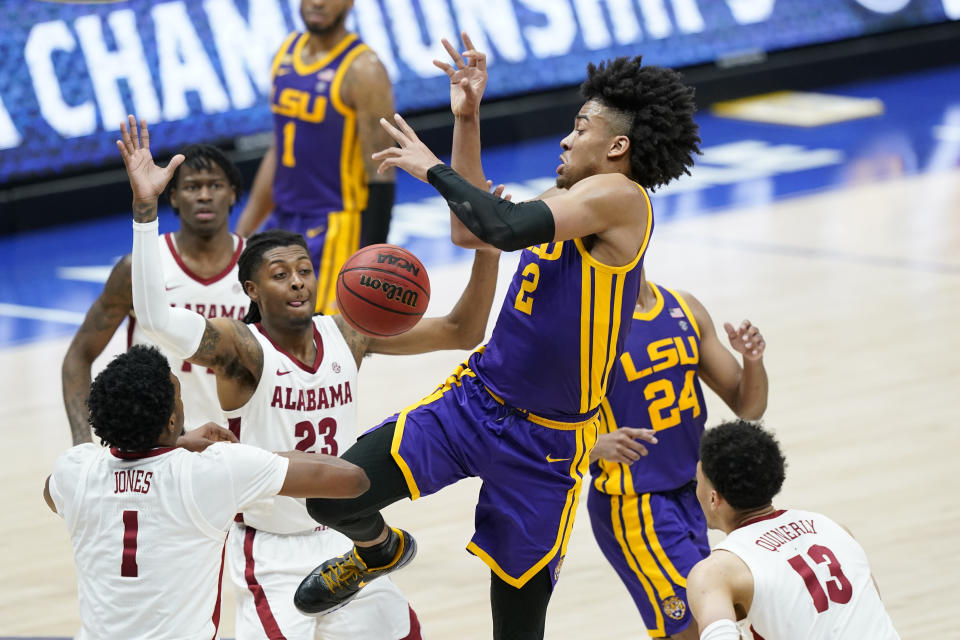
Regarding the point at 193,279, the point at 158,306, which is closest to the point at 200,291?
the point at 193,279

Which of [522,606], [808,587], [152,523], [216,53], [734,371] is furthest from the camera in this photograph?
[216,53]

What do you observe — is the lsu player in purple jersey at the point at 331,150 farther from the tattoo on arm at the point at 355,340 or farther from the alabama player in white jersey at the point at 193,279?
the tattoo on arm at the point at 355,340

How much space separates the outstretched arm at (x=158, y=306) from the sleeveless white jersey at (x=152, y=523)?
585mm

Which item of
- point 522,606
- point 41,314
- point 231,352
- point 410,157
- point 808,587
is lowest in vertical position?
point 41,314

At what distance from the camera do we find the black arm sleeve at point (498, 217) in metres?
4.11

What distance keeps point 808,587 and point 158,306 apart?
1958 millimetres

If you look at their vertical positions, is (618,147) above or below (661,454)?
above

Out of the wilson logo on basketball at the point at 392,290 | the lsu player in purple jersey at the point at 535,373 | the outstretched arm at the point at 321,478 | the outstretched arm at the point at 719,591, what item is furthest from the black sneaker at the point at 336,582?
the outstretched arm at the point at 719,591

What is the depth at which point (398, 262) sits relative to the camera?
4859mm

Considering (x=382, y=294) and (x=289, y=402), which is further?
(x=289, y=402)

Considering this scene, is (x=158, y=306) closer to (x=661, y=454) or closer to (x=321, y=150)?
(x=661, y=454)

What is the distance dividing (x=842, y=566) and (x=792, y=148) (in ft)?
34.4

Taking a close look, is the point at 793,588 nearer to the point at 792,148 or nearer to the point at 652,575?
the point at 652,575

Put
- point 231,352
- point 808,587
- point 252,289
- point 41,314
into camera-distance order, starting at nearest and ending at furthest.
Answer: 1. point 808,587
2. point 231,352
3. point 252,289
4. point 41,314
